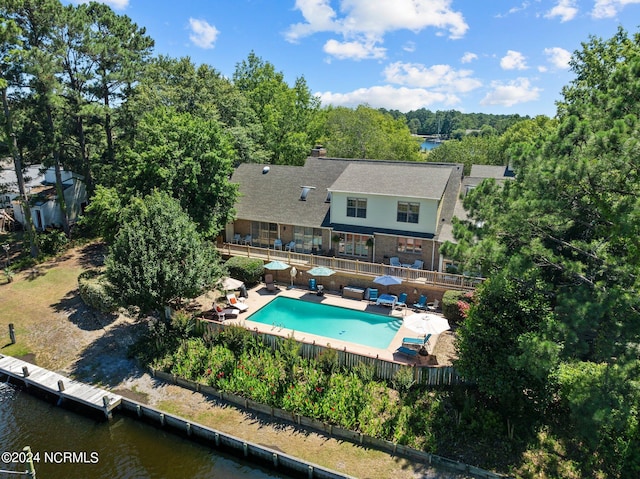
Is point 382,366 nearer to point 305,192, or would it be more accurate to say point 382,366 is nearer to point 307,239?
point 307,239

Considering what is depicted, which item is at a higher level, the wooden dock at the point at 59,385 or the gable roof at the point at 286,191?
the gable roof at the point at 286,191

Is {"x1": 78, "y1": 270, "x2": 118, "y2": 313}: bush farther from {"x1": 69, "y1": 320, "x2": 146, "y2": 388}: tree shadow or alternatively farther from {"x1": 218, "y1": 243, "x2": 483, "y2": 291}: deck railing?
{"x1": 218, "y1": 243, "x2": 483, "y2": 291}: deck railing

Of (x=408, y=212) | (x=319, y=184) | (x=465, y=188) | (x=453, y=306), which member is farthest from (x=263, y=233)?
(x=465, y=188)

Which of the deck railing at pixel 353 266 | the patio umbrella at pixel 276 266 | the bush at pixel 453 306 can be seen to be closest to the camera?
the bush at pixel 453 306

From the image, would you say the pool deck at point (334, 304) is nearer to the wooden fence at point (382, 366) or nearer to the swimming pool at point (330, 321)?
the swimming pool at point (330, 321)

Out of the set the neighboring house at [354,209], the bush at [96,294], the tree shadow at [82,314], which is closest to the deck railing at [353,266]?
the neighboring house at [354,209]

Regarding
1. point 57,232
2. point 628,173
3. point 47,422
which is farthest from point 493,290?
point 57,232
